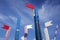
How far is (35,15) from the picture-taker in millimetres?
11469

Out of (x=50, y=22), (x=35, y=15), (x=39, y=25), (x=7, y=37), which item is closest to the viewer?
(x=50, y=22)

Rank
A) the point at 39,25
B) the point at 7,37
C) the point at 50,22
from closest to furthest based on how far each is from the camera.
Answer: the point at 50,22 < the point at 39,25 < the point at 7,37

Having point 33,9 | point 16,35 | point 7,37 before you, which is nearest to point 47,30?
point 33,9

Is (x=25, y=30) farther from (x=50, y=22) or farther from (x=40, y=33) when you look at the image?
(x=50, y=22)

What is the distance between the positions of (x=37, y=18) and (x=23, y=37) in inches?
119

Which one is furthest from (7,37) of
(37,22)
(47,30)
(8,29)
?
(47,30)

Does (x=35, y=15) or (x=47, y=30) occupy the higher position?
(x=35, y=15)

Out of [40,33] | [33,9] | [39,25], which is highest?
[33,9]

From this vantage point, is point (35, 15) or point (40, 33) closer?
point (40, 33)

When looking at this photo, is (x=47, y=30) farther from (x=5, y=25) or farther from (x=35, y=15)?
(x=5, y=25)

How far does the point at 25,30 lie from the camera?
12.8 m

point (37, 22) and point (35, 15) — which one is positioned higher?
point (35, 15)

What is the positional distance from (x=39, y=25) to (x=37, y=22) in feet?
1.12

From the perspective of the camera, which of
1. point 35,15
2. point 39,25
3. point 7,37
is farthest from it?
point 7,37
